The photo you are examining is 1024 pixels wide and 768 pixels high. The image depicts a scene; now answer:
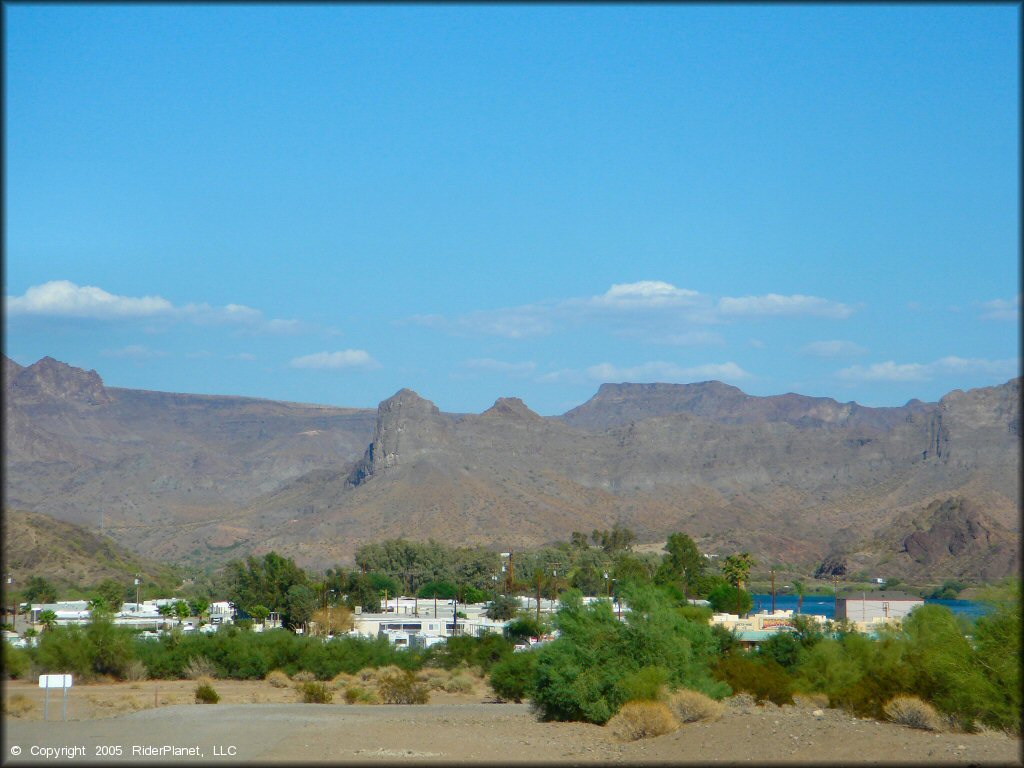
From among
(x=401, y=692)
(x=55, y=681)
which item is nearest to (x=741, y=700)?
(x=401, y=692)

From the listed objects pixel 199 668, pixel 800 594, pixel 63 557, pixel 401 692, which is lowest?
pixel 199 668

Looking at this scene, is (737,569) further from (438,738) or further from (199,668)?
(438,738)

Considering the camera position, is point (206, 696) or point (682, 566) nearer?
point (206, 696)

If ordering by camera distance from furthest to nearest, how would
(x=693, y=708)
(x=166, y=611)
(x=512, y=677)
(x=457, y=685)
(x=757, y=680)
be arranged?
(x=166, y=611), (x=457, y=685), (x=512, y=677), (x=757, y=680), (x=693, y=708)

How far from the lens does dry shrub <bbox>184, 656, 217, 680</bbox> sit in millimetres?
60312

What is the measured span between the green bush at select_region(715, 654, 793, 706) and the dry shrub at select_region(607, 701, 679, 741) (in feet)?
33.7

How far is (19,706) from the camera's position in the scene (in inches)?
1490

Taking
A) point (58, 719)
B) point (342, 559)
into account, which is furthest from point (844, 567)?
point (58, 719)

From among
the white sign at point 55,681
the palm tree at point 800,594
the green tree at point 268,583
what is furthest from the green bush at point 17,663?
the palm tree at point 800,594

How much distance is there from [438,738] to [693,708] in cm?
709

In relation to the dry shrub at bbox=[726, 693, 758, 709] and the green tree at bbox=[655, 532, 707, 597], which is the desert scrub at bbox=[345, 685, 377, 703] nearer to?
the dry shrub at bbox=[726, 693, 758, 709]

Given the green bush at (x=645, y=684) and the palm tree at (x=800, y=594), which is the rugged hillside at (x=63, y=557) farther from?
the green bush at (x=645, y=684)

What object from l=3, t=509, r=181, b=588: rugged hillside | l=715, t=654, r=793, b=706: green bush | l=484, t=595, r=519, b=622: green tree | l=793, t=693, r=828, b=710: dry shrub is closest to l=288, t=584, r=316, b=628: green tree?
l=484, t=595, r=519, b=622: green tree

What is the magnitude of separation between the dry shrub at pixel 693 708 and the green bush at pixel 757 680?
9.46 meters
